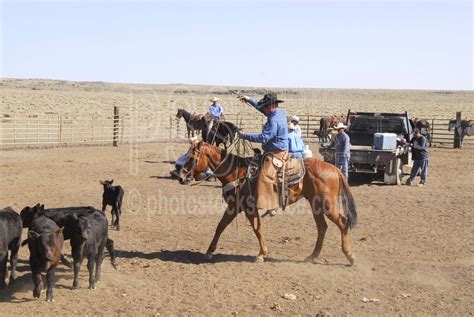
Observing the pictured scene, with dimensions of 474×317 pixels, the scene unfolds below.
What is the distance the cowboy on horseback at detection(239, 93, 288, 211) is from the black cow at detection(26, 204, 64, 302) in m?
2.95

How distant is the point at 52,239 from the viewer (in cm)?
647

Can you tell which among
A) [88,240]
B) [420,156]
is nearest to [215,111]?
[420,156]

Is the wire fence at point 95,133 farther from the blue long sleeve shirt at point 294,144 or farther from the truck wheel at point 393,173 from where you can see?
the blue long sleeve shirt at point 294,144

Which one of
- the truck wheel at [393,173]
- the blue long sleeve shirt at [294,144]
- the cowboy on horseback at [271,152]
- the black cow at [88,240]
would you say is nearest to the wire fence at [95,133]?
the truck wheel at [393,173]

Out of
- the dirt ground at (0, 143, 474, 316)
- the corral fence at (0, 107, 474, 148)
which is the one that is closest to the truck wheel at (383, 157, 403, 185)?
the dirt ground at (0, 143, 474, 316)

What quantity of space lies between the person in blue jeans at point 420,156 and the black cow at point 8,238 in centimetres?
1126

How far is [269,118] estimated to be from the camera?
823 cm

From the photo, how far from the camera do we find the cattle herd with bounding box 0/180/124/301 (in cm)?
648

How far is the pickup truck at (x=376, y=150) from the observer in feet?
50.8

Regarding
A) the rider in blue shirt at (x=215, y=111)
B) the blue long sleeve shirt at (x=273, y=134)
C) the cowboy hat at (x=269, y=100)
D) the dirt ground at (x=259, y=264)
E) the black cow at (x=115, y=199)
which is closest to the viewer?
the dirt ground at (x=259, y=264)

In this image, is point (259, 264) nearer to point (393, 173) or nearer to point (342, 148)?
point (342, 148)

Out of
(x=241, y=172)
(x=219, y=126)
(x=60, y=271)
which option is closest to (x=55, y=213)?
(x=60, y=271)

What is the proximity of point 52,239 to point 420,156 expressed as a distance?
11526mm

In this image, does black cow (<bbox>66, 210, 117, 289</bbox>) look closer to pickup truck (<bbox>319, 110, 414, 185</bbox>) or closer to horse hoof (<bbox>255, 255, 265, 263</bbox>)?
horse hoof (<bbox>255, 255, 265, 263</bbox>)
